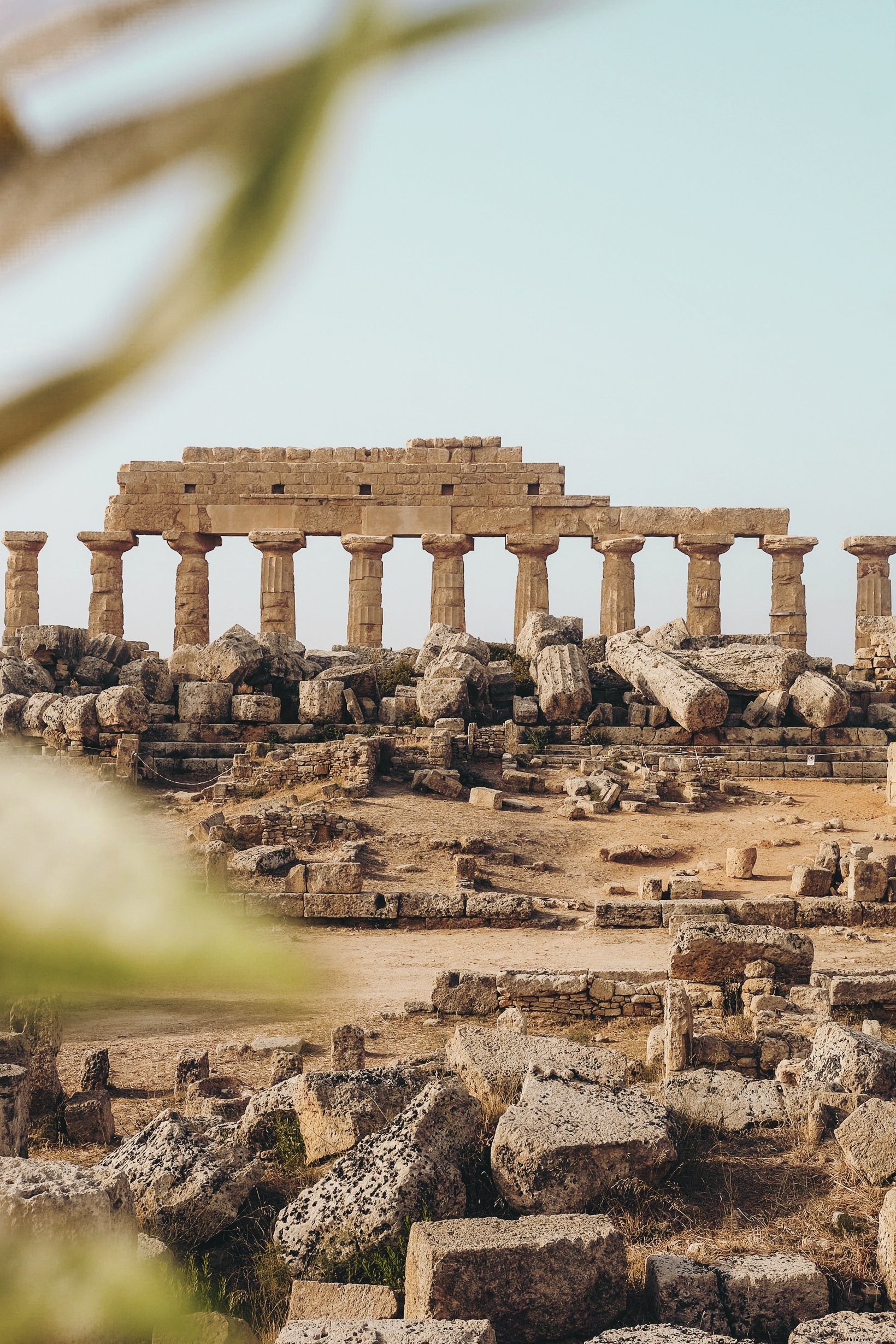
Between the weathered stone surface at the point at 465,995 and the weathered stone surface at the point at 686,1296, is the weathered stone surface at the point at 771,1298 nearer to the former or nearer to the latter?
the weathered stone surface at the point at 686,1296

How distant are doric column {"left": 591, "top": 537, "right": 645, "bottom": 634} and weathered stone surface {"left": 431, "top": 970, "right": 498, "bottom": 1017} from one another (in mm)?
20657

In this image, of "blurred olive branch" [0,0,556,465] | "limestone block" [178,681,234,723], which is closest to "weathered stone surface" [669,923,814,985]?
"blurred olive branch" [0,0,556,465]

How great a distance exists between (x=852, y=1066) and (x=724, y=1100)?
77cm

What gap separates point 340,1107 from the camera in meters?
6.05

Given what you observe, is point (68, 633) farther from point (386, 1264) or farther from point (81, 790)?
point (81, 790)

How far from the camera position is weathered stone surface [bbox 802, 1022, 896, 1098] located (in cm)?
684

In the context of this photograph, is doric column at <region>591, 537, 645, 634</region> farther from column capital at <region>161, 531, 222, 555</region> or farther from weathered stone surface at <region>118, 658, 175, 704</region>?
weathered stone surface at <region>118, 658, 175, 704</region>

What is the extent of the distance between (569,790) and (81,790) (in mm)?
17047

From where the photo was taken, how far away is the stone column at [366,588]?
1160 inches

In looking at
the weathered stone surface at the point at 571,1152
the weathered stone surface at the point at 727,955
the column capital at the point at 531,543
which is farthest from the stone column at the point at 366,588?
the weathered stone surface at the point at 571,1152

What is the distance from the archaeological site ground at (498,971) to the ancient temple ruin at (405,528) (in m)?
0.12

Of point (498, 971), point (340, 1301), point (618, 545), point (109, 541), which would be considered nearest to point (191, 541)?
point (109, 541)

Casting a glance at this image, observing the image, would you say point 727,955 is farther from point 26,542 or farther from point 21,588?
point 21,588

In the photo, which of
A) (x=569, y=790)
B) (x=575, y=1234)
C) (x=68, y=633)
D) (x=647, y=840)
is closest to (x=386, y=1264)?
(x=575, y=1234)
